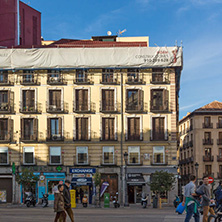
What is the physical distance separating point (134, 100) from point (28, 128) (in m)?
11.4

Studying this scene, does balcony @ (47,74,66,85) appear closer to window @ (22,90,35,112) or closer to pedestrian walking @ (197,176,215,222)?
window @ (22,90,35,112)

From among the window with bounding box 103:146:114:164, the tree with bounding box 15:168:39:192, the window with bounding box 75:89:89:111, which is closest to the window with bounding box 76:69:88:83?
the window with bounding box 75:89:89:111

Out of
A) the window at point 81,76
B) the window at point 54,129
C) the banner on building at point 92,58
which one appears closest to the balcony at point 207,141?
the banner on building at point 92,58

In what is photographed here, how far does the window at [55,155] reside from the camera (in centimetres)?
5195

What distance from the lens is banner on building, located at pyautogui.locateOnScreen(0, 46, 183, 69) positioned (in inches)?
2105

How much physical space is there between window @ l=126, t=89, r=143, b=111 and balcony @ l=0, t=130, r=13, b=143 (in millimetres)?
12532

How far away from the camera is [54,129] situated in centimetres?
5212

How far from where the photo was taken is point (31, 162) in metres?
52.2

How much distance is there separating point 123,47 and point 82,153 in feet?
41.0

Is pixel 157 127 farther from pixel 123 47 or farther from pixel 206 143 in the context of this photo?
pixel 206 143

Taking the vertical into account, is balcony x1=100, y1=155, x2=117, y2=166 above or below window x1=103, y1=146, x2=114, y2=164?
below

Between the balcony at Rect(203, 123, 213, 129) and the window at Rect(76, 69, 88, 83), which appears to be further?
the balcony at Rect(203, 123, 213, 129)

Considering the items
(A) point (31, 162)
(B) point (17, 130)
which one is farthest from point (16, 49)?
(A) point (31, 162)

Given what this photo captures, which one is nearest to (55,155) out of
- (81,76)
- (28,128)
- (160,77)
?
(28,128)
